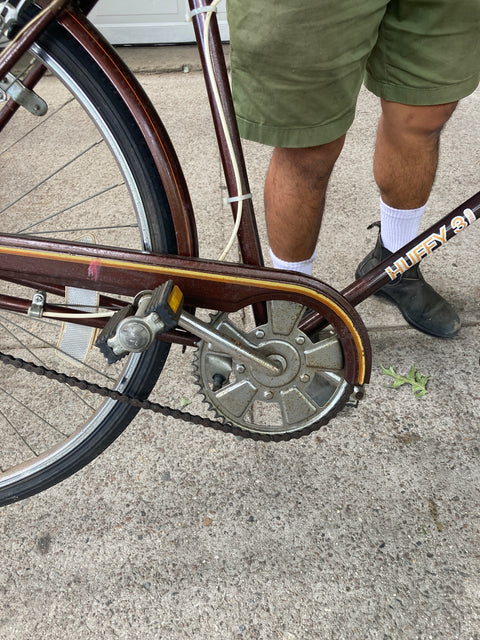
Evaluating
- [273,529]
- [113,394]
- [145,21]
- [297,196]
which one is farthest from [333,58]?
[145,21]

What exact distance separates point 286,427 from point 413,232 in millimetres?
939

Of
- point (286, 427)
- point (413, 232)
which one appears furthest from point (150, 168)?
point (413, 232)

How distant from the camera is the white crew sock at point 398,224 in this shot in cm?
189

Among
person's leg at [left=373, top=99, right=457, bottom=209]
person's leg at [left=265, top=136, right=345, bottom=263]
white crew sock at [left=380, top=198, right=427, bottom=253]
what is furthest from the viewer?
white crew sock at [left=380, top=198, right=427, bottom=253]

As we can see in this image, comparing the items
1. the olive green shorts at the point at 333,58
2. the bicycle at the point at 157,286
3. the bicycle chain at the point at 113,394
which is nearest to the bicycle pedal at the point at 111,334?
the bicycle at the point at 157,286

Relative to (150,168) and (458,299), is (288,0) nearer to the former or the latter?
(150,168)

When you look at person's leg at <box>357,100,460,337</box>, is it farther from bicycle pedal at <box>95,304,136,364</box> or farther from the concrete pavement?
bicycle pedal at <box>95,304,136,364</box>

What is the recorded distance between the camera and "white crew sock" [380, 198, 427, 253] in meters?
1.89

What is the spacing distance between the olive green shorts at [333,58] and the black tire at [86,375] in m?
0.32

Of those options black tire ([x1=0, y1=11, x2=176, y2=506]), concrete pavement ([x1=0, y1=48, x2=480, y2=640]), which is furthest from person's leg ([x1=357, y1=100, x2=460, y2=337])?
black tire ([x1=0, y1=11, x2=176, y2=506])

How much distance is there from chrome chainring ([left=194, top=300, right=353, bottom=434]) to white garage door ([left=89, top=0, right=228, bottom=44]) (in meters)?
3.47

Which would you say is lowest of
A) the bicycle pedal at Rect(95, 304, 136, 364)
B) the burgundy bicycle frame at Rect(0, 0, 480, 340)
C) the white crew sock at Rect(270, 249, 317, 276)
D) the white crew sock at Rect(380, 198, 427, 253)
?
the white crew sock at Rect(380, 198, 427, 253)

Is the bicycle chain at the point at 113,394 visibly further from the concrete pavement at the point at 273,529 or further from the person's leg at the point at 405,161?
the person's leg at the point at 405,161

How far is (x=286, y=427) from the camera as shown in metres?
1.39
